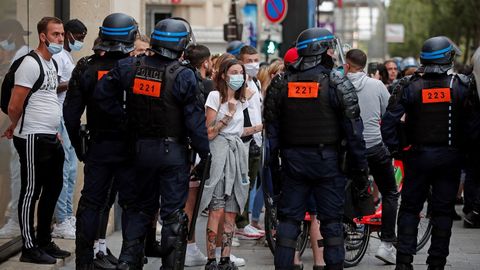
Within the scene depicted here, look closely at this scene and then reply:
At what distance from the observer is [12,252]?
30.0 feet

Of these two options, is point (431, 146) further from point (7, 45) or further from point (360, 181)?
point (7, 45)

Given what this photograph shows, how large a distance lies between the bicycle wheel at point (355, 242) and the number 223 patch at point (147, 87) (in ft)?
9.14

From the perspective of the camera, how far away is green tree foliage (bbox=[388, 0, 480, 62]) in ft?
173

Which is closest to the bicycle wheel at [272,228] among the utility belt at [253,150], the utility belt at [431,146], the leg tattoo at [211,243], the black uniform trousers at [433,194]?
the utility belt at [253,150]

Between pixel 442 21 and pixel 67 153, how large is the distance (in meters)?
51.0

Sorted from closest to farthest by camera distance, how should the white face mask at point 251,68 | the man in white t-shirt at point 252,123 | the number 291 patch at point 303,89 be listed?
the number 291 patch at point 303,89 → the man in white t-shirt at point 252,123 → the white face mask at point 251,68

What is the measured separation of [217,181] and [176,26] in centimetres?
179

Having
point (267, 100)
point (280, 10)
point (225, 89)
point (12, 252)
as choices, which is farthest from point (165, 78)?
point (280, 10)

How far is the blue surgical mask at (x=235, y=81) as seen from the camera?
9047mm

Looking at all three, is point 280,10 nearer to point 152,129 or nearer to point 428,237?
point 428,237

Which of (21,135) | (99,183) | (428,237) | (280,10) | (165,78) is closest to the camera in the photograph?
(165,78)

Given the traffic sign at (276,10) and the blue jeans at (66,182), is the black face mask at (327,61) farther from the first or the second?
the traffic sign at (276,10)

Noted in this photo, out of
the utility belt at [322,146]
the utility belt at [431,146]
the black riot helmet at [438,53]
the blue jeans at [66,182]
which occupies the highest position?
the black riot helmet at [438,53]

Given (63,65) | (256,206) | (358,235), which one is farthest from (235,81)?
(256,206)
